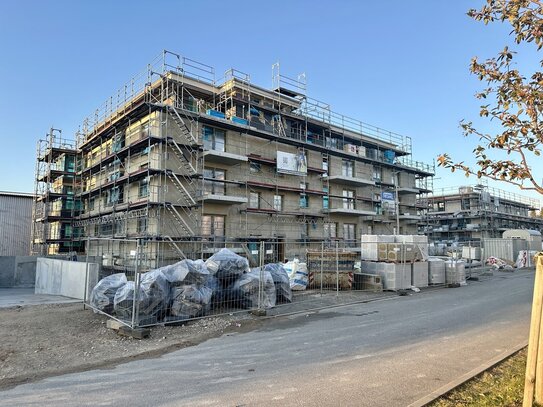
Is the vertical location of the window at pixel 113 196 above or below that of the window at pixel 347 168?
below

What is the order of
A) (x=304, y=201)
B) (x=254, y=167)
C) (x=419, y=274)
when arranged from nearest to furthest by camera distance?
(x=419, y=274)
(x=254, y=167)
(x=304, y=201)

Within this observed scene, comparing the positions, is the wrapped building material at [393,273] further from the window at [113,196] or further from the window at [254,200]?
the window at [113,196]

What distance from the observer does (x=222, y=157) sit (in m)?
23.0

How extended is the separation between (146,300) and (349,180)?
24.9 m

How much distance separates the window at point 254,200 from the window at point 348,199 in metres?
9.03

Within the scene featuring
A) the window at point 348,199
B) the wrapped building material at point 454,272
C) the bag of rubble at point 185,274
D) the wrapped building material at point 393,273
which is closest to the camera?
the bag of rubble at point 185,274

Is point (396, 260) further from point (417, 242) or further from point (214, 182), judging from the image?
point (214, 182)

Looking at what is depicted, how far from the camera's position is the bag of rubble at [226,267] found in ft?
33.1

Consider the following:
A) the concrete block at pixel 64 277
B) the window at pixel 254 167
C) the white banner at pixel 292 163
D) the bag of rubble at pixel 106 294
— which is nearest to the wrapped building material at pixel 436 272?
the white banner at pixel 292 163

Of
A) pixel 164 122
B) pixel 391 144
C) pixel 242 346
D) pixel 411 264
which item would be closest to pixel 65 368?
pixel 242 346

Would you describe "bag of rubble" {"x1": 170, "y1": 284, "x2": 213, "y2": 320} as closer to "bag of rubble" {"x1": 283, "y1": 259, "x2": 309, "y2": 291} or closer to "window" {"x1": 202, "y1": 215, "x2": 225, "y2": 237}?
"bag of rubble" {"x1": 283, "y1": 259, "x2": 309, "y2": 291}

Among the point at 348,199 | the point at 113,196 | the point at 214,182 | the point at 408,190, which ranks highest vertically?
the point at 408,190

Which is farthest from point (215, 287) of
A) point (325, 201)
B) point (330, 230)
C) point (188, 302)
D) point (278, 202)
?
point (325, 201)

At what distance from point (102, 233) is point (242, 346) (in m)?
22.1
